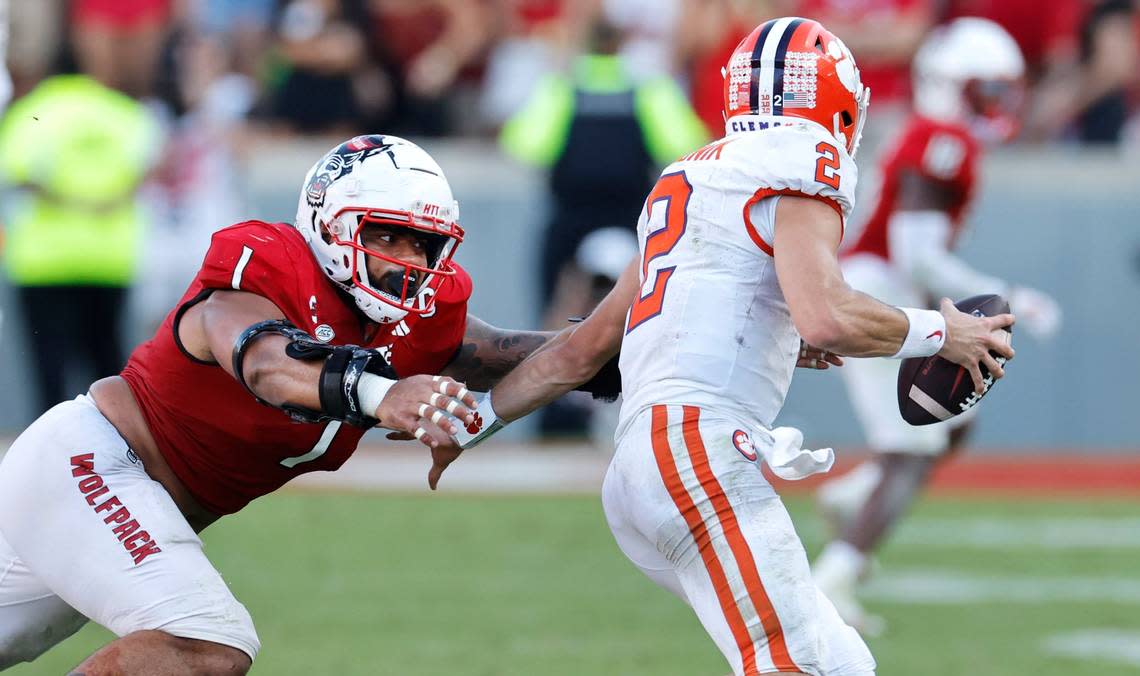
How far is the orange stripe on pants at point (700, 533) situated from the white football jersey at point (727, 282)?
0.26 ft

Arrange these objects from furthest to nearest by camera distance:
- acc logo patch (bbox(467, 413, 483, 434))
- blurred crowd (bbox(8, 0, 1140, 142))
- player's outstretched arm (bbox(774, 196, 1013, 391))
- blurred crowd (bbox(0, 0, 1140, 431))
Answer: blurred crowd (bbox(8, 0, 1140, 142))
blurred crowd (bbox(0, 0, 1140, 431))
acc logo patch (bbox(467, 413, 483, 434))
player's outstretched arm (bbox(774, 196, 1013, 391))

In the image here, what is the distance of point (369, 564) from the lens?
783 centimetres

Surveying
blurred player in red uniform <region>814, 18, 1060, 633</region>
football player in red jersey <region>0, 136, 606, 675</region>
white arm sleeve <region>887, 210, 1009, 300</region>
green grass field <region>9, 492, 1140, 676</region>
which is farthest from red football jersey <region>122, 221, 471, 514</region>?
white arm sleeve <region>887, 210, 1009, 300</region>

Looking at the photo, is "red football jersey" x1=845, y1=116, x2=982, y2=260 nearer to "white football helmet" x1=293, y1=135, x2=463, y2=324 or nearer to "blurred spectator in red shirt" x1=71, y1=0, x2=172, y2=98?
"white football helmet" x1=293, y1=135, x2=463, y2=324

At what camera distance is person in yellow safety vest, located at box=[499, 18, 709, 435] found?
33.4 feet

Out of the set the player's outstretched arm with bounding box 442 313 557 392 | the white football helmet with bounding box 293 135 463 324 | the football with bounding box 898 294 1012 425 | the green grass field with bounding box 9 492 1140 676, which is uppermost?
the white football helmet with bounding box 293 135 463 324

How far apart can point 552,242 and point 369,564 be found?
3293 millimetres

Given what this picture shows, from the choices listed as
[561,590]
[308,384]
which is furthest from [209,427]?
[561,590]

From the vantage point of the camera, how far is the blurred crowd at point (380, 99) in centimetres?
948

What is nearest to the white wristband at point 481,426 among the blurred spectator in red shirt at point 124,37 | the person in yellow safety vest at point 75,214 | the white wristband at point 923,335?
the white wristband at point 923,335

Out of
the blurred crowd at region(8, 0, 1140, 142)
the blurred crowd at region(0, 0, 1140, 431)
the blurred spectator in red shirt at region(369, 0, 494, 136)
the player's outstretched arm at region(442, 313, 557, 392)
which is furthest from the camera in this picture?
the blurred spectator in red shirt at region(369, 0, 494, 136)

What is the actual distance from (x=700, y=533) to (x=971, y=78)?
4032 millimetres

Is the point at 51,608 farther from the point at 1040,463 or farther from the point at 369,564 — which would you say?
the point at 1040,463

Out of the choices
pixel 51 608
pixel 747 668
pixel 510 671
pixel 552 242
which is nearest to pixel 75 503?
pixel 51 608
